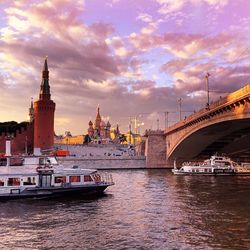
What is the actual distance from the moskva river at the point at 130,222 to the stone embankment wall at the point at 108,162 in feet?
176

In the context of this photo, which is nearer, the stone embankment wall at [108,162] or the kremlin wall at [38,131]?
the stone embankment wall at [108,162]

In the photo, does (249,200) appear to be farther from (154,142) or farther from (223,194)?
(154,142)

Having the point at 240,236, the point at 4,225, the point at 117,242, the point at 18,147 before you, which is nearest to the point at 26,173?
the point at 4,225

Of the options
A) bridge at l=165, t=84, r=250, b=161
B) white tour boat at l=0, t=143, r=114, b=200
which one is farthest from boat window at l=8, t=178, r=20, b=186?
bridge at l=165, t=84, r=250, b=161

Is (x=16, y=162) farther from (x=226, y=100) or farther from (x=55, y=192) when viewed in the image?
(x=226, y=100)

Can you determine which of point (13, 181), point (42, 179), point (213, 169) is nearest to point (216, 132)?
point (213, 169)

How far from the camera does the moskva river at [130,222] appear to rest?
65.2ft

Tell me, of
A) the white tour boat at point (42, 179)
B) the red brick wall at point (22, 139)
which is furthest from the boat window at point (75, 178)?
the red brick wall at point (22, 139)

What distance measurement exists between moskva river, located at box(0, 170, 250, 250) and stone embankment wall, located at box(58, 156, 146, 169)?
53727 millimetres

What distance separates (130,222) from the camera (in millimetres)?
25031

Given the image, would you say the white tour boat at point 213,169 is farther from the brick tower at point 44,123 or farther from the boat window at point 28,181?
the brick tower at point 44,123

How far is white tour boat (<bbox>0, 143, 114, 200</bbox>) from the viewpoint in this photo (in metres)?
35.0

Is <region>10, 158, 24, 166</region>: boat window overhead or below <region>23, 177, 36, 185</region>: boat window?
overhead

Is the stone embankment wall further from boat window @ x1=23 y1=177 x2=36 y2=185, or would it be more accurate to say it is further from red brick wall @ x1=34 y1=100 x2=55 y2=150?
boat window @ x1=23 y1=177 x2=36 y2=185
